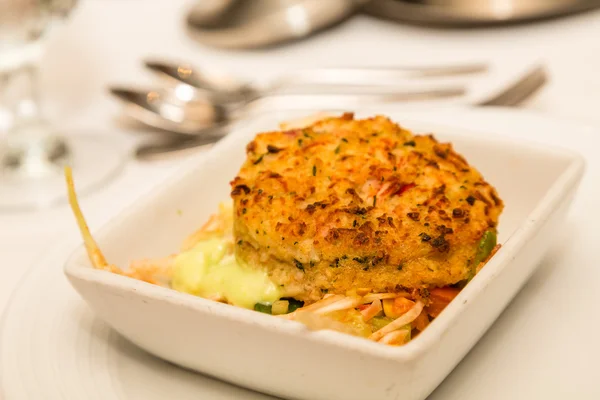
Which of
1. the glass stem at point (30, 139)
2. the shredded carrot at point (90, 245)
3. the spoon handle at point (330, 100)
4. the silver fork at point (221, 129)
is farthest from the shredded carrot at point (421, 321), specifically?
the glass stem at point (30, 139)

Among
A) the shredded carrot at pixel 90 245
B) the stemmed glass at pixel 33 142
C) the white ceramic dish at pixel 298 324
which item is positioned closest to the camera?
the white ceramic dish at pixel 298 324

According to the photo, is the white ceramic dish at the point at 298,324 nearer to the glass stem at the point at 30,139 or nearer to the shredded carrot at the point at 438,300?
the shredded carrot at the point at 438,300

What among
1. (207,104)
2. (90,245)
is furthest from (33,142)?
(90,245)

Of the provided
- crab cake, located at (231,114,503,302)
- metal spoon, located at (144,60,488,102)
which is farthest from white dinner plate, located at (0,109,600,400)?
metal spoon, located at (144,60,488,102)

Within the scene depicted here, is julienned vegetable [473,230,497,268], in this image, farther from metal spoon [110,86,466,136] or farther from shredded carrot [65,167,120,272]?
metal spoon [110,86,466,136]

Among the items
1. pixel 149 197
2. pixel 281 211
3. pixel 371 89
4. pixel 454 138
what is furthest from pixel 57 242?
pixel 371 89

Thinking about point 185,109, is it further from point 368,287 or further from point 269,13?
point 368,287

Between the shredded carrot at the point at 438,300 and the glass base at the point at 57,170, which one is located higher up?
the shredded carrot at the point at 438,300
